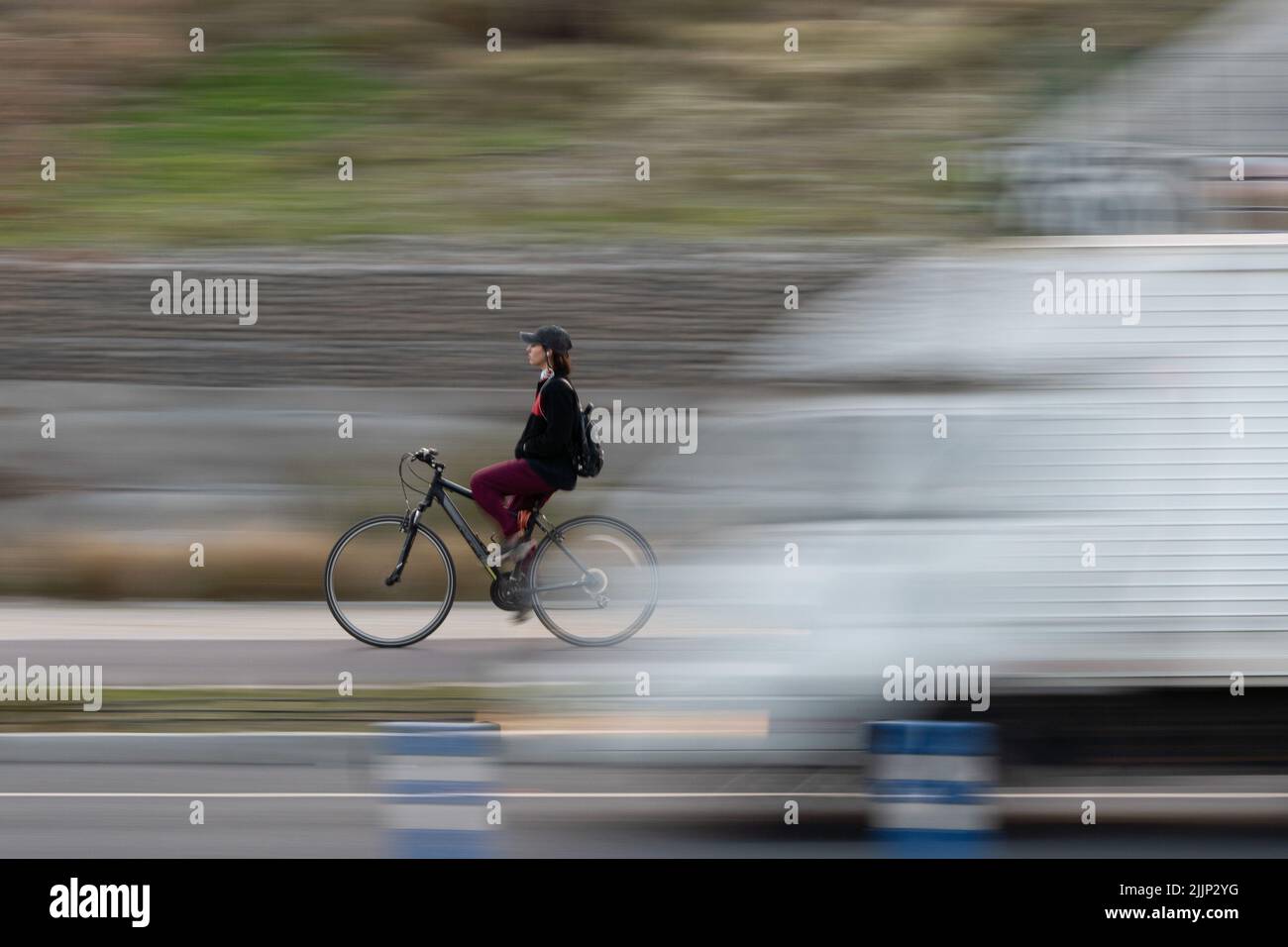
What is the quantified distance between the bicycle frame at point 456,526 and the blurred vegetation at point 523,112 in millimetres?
5383

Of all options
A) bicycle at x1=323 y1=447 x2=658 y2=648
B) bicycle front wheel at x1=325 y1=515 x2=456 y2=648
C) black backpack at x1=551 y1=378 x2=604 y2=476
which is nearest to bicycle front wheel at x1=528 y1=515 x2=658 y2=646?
bicycle at x1=323 y1=447 x2=658 y2=648

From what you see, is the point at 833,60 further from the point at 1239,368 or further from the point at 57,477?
the point at 1239,368

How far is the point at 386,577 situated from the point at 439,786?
11.7 feet

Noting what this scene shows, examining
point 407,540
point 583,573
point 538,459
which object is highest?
point 538,459

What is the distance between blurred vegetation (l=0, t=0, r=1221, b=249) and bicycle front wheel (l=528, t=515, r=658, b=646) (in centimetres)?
560

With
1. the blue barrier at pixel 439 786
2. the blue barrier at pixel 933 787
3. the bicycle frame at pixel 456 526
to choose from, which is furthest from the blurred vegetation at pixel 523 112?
the blue barrier at pixel 439 786

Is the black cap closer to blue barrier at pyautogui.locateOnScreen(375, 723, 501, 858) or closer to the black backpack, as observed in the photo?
A: the black backpack

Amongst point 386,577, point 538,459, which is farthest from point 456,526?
point 538,459

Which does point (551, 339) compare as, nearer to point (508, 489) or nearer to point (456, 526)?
point (508, 489)

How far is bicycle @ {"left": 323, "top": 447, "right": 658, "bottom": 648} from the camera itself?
8617mm

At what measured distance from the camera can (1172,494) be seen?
19.8 feet

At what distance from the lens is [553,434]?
8.40 meters

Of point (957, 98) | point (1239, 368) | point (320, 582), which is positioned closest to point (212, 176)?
point (320, 582)

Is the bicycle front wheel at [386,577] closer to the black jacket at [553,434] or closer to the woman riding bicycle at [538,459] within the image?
the woman riding bicycle at [538,459]
